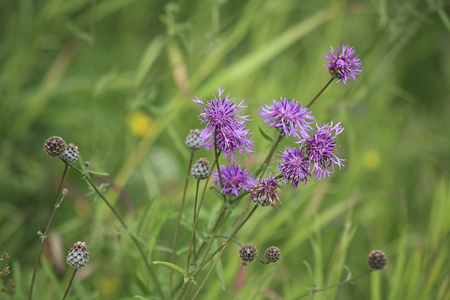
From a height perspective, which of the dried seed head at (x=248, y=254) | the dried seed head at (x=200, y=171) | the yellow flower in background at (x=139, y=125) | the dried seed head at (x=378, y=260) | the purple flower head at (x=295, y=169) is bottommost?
the dried seed head at (x=248, y=254)

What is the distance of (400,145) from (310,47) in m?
1.02

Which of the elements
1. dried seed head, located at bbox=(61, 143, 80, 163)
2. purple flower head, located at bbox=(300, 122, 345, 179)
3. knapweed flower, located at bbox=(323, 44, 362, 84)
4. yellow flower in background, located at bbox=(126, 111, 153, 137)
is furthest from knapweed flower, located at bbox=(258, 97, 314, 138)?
yellow flower in background, located at bbox=(126, 111, 153, 137)

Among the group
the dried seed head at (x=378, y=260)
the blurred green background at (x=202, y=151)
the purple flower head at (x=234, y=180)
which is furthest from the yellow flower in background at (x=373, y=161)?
the purple flower head at (x=234, y=180)

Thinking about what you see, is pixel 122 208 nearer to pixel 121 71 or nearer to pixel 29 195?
pixel 29 195

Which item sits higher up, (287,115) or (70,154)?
(287,115)

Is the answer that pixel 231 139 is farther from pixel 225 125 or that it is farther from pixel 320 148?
pixel 320 148

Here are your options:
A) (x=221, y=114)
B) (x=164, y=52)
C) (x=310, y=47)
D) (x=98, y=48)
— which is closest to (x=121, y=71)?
(x=98, y=48)

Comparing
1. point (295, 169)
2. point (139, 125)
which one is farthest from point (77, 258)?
point (139, 125)

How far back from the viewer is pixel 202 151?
117 inches

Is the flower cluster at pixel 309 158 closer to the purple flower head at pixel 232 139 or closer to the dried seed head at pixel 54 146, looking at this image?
the purple flower head at pixel 232 139

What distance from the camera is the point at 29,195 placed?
2793mm

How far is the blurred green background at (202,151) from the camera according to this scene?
2.29 m

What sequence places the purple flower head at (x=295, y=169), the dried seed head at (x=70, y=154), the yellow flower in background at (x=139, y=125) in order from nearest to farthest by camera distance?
the purple flower head at (x=295, y=169)
the dried seed head at (x=70, y=154)
the yellow flower in background at (x=139, y=125)

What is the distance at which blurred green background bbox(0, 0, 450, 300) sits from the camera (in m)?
2.29
